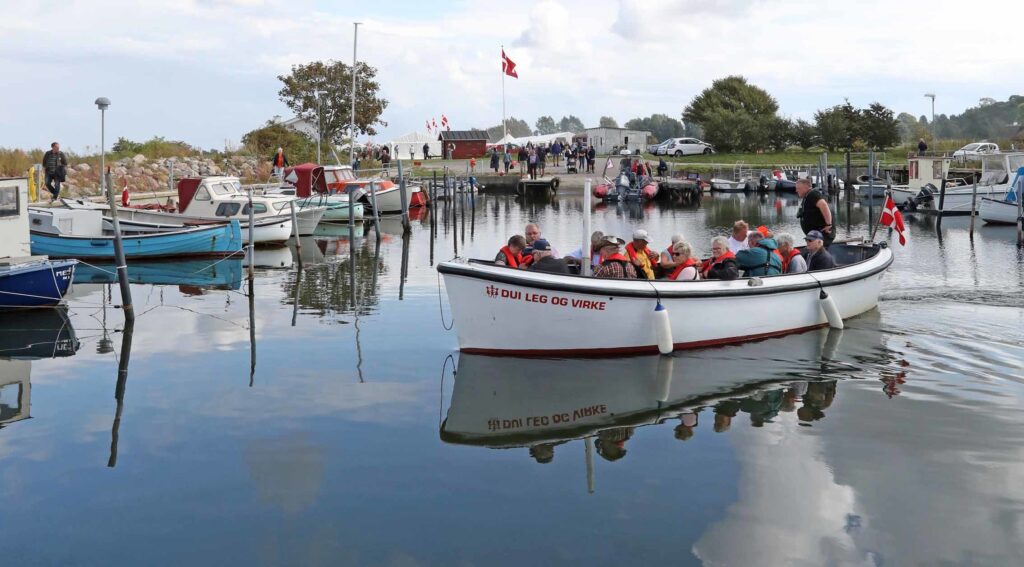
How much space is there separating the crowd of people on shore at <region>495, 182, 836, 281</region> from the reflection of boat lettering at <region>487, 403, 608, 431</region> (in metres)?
2.43

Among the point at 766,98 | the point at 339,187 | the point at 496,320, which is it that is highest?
the point at 766,98

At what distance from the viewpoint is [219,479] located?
861cm

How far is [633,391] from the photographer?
38.3 ft

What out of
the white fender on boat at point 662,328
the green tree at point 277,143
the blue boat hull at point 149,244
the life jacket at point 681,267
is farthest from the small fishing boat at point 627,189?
the white fender on boat at point 662,328

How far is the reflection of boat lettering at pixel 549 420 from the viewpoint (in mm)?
10398

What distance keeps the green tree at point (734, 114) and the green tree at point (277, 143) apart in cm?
3430

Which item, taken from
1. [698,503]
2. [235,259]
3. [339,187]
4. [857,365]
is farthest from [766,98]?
[698,503]

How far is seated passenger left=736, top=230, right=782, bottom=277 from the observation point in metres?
14.1

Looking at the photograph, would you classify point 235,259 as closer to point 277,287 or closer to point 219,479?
Result: point 277,287

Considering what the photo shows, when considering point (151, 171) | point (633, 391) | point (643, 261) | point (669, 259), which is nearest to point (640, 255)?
point (643, 261)

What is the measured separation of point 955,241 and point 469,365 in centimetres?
2264

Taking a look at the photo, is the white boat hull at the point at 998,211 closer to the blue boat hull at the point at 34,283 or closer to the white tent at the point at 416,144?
the blue boat hull at the point at 34,283

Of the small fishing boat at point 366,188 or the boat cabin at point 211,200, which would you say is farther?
the small fishing boat at point 366,188

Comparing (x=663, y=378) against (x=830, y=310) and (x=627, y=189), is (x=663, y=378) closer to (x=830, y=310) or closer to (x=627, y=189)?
(x=830, y=310)
